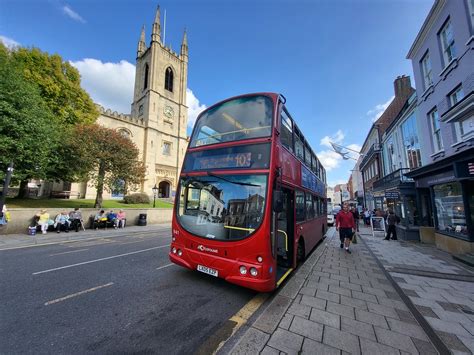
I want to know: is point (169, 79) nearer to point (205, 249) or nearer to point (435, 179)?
point (435, 179)

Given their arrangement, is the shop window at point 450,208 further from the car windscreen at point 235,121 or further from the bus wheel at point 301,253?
the car windscreen at point 235,121

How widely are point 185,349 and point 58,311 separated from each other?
2.36 metres

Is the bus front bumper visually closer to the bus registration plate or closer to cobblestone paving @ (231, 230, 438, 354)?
the bus registration plate

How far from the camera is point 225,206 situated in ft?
13.4

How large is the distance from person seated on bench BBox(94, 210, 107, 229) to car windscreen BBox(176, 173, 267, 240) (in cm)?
1214

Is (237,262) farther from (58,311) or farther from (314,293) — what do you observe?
(58,311)

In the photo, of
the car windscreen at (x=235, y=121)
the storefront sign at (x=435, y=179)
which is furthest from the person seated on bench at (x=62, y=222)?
the storefront sign at (x=435, y=179)

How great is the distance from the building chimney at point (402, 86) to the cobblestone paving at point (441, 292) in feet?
69.4

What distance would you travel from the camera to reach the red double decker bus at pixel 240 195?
375cm

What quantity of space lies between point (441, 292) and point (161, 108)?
131 feet

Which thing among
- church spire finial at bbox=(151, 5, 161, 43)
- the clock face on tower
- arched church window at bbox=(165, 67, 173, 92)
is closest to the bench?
the clock face on tower

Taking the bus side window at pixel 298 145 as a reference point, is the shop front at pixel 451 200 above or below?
below

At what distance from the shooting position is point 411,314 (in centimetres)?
351

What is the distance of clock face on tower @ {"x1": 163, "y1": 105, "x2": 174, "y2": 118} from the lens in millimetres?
37875
